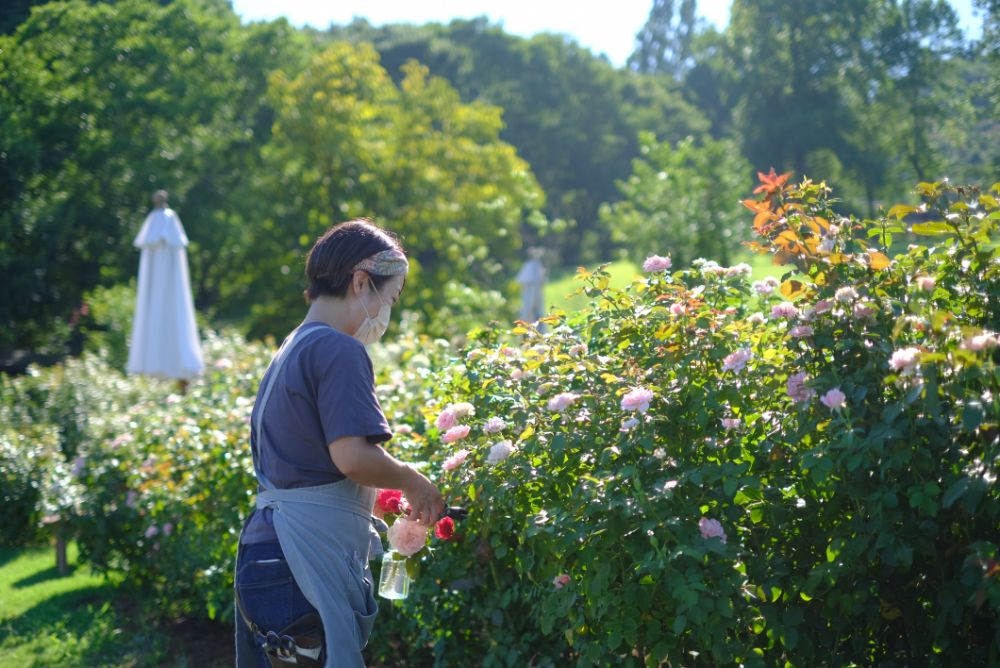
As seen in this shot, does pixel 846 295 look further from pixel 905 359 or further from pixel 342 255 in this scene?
pixel 342 255

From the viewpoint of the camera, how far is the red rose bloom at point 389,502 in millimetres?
2900

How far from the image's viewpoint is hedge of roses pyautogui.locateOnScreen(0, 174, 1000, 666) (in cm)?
238

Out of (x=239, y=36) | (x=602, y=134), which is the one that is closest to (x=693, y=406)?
(x=239, y=36)

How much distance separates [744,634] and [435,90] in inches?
682

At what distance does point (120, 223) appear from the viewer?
19219 mm

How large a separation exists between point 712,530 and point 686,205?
2039 cm

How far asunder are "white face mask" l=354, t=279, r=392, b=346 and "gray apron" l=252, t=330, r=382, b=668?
0.17 m

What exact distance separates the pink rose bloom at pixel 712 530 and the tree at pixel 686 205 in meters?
18.7

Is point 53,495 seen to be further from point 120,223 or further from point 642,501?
point 120,223

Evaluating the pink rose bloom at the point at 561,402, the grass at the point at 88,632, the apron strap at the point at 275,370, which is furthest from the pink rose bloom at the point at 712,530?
the grass at the point at 88,632

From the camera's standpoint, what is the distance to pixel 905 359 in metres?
2.26

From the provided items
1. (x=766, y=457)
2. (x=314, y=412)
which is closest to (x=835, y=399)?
(x=766, y=457)

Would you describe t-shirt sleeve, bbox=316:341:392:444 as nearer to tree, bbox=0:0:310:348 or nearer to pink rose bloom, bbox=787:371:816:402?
pink rose bloom, bbox=787:371:816:402

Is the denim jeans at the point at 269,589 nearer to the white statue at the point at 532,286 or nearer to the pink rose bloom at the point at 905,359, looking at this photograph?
the pink rose bloom at the point at 905,359
